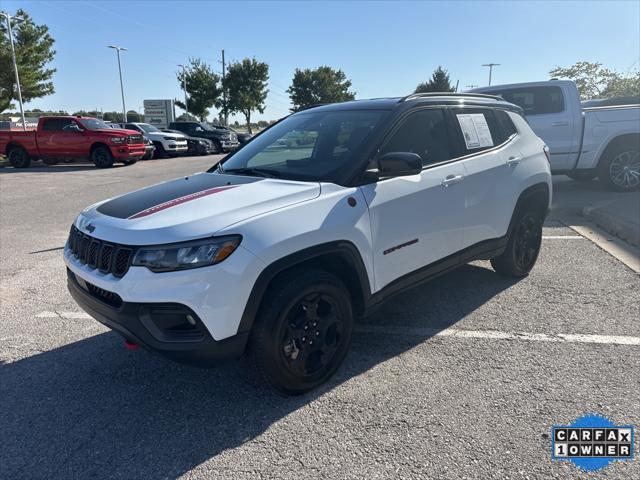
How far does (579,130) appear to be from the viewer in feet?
28.5

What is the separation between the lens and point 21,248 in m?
6.22

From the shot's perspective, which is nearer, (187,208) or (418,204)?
(187,208)

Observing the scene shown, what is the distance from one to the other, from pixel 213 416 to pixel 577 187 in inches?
404

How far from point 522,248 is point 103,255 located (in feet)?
12.8

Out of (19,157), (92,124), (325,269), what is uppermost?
(92,124)

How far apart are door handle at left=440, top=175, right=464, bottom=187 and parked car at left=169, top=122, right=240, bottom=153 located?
2572 centimetres

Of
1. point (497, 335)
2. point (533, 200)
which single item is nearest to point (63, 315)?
point (497, 335)

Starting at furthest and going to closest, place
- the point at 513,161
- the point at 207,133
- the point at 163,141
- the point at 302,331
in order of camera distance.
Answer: the point at 207,133 → the point at 163,141 → the point at 513,161 → the point at 302,331

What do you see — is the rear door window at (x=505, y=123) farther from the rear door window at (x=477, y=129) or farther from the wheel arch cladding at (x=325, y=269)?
the wheel arch cladding at (x=325, y=269)

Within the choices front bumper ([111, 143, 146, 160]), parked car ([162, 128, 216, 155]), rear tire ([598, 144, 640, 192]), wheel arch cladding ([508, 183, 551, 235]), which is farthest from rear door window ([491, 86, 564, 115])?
parked car ([162, 128, 216, 155])

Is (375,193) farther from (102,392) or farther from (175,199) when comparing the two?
(102,392)

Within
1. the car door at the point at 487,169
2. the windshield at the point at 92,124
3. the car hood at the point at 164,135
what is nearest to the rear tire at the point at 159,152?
the car hood at the point at 164,135

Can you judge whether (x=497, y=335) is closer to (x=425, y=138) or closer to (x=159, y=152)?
Answer: (x=425, y=138)

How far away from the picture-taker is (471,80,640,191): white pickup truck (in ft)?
28.4
